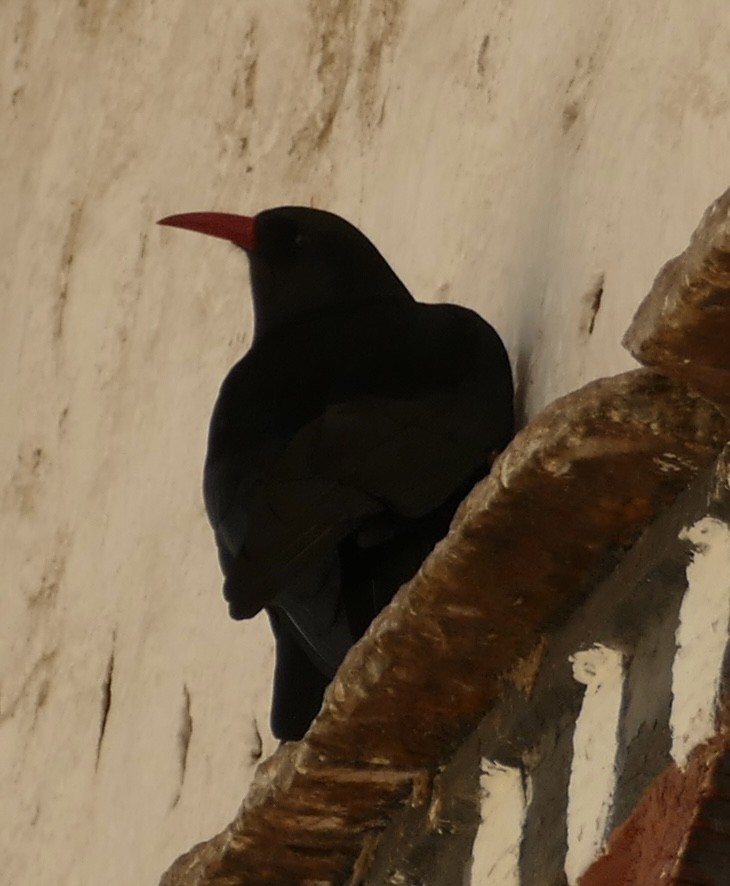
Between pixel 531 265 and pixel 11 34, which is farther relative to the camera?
pixel 11 34

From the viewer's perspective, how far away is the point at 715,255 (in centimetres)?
100

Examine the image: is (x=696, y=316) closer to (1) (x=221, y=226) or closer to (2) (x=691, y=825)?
(2) (x=691, y=825)

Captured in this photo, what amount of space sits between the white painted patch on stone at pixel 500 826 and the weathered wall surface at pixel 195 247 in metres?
0.45

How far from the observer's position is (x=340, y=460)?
5.34 ft

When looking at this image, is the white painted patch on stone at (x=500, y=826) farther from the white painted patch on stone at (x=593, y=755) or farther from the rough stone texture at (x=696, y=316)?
the rough stone texture at (x=696, y=316)

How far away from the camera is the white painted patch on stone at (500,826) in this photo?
1.27 m

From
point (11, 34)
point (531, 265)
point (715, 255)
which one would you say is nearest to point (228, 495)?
point (531, 265)

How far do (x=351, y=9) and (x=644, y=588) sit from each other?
5.26ft

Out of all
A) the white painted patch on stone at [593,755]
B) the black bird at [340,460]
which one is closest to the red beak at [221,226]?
the black bird at [340,460]

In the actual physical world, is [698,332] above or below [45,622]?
above

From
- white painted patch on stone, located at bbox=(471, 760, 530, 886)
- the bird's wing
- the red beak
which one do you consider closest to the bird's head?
the red beak

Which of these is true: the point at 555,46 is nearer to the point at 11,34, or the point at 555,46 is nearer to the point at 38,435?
the point at 38,435

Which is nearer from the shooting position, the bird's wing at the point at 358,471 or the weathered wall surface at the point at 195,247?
the bird's wing at the point at 358,471

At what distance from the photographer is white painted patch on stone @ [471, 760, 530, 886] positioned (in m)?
1.27
